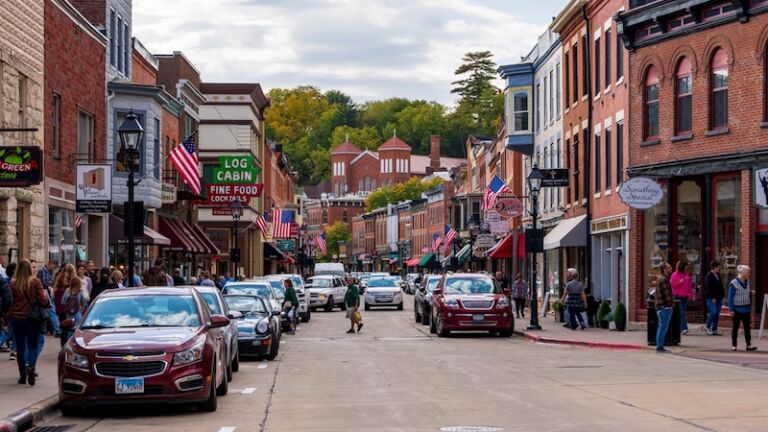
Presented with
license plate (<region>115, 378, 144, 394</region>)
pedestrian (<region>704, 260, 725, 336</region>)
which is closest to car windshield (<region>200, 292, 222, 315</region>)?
license plate (<region>115, 378, 144, 394</region>)

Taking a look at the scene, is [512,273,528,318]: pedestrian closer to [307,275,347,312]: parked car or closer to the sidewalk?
[307,275,347,312]: parked car

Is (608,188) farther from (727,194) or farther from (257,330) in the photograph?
(257,330)

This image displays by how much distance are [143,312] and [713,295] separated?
60.0 feet

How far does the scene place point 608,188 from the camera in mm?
42094

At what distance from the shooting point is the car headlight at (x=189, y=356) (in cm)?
1597

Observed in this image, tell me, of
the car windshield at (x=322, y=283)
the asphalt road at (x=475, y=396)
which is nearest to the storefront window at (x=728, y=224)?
the asphalt road at (x=475, y=396)

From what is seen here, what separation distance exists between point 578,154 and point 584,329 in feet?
36.7

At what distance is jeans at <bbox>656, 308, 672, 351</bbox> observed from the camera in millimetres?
27641

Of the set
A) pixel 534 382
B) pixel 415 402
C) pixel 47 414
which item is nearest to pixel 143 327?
pixel 47 414

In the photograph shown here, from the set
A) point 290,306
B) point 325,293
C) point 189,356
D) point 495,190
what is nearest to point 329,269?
point 325,293

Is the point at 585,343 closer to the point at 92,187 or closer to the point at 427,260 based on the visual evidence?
the point at 92,187

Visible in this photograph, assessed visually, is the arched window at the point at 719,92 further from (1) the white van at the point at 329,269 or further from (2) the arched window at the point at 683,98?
(1) the white van at the point at 329,269

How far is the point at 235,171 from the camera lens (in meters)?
61.7

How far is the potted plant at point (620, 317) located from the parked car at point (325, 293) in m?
25.8
